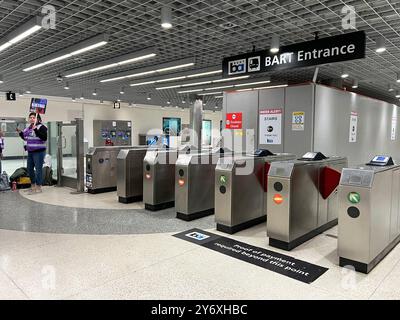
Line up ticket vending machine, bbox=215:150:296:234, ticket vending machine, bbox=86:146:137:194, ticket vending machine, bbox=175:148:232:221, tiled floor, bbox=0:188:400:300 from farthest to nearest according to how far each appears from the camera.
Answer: ticket vending machine, bbox=86:146:137:194 → ticket vending machine, bbox=175:148:232:221 → ticket vending machine, bbox=215:150:296:234 → tiled floor, bbox=0:188:400:300

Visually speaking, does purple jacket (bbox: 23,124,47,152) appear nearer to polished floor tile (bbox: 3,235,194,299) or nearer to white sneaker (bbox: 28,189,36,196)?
white sneaker (bbox: 28,189,36,196)

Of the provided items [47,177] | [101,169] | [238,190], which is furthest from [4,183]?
[238,190]

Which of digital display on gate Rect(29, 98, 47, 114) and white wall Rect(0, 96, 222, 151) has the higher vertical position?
white wall Rect(0, 96, 222, 151)

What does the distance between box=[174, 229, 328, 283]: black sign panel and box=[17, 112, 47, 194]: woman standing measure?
388 centimetres

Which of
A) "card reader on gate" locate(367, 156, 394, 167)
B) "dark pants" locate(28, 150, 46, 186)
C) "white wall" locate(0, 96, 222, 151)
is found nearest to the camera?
"card reader on gate" locate(367, 156, 394, 167)

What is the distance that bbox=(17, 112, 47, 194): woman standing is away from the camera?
20.5 feet

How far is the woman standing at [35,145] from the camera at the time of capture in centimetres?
624

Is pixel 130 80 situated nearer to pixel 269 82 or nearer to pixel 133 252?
pixel 269 82

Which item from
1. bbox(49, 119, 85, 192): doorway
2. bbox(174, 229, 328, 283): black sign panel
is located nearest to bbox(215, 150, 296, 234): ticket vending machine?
bbox(174, 229, 328, 283): black sign panel

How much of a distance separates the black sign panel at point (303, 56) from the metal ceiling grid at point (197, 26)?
0.43 meters
